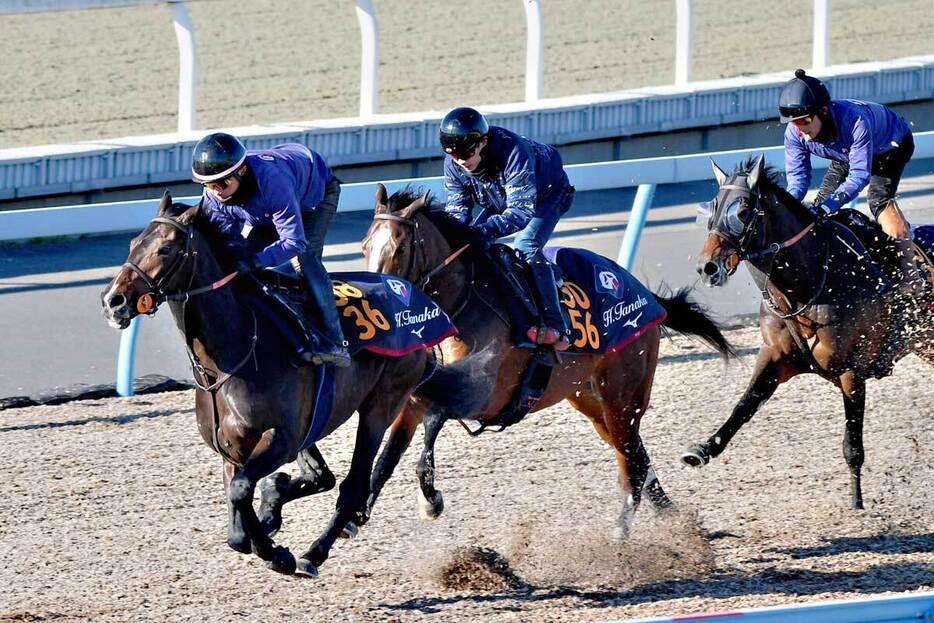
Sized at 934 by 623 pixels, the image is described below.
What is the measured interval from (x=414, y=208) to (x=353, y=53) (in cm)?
1178

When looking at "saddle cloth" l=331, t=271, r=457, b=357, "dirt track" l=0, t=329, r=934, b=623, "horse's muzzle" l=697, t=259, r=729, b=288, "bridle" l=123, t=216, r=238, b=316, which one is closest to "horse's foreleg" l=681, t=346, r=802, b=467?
"dirt track" l=0, t=329, r=934, b=623

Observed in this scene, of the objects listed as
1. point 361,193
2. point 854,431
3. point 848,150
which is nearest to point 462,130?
point 848,150

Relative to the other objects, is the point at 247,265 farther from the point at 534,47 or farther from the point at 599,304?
the point at 534,47

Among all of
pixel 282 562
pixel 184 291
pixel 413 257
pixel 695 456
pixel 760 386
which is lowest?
pixel 695 456

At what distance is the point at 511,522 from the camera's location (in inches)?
261

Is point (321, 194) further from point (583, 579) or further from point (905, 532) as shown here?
point (905, 532)

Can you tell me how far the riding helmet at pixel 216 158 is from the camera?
17.4ft

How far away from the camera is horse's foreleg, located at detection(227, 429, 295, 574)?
211 inches

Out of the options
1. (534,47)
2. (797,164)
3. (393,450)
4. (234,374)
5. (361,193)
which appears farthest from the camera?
(534,47)

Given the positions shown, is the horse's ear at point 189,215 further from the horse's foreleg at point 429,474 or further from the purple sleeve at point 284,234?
the horse's foreleg at point 429,474

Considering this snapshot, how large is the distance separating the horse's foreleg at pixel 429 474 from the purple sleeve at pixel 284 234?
1085 millimetres

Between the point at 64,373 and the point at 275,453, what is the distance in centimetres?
375

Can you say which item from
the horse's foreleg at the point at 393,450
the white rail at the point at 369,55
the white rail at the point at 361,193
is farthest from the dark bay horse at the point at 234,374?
the white rail at the point at 369,55

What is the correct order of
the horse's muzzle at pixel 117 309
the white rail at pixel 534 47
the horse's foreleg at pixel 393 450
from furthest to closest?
the white rail at pixel 534 47 < the horse's foreleg at pixel 393 450 < the horse's muzzle at pixel 117 309
